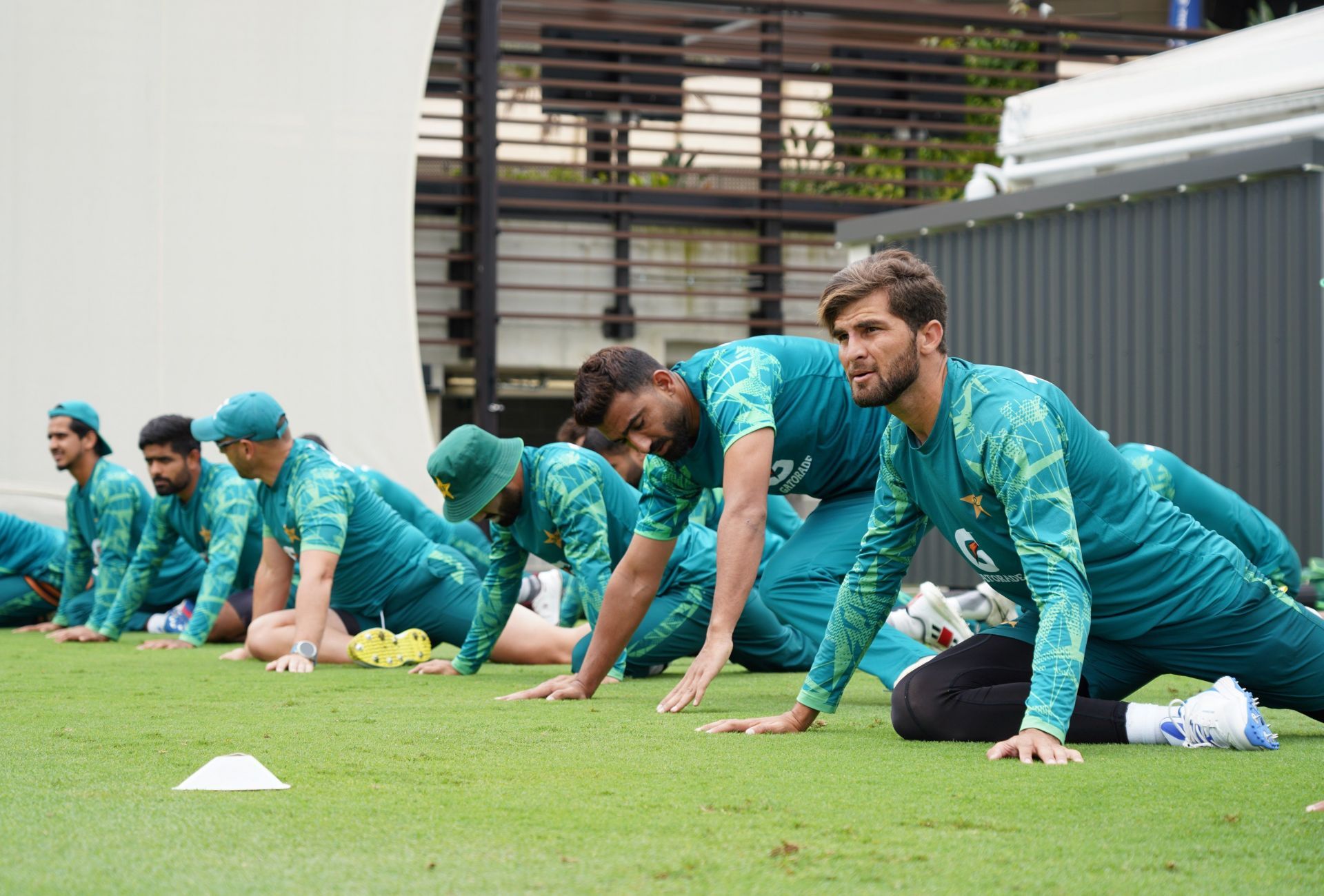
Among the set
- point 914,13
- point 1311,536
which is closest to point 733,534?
point 1311,536

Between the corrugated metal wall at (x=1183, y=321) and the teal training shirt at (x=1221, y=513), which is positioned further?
the corrugated metal wall at (x=1183, y=321)

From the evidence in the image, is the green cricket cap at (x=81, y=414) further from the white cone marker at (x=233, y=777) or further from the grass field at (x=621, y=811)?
the white cone marker at (x=233, y=777)

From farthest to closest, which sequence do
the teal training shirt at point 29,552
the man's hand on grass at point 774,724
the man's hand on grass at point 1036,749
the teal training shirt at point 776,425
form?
1. the teal training shirt at point 29,552
2. the teal training shirt at point 776,425
3. the man's hand on grass at point 774,724
4. the man's hand on grass at point 1036,749

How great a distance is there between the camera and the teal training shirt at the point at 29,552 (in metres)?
9.44

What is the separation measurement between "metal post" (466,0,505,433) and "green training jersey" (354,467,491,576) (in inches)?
229

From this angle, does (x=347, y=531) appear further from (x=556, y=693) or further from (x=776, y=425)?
(x=776, y=425)

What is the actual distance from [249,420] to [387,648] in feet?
3.44

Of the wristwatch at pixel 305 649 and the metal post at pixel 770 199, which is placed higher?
the metal post at pixel 770 199

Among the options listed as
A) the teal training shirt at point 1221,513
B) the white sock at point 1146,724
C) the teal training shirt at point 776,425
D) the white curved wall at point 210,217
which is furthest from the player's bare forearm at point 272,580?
the white curved wall at point 210,217

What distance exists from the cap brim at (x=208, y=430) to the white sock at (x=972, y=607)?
385 cm

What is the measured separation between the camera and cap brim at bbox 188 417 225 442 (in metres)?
5.93

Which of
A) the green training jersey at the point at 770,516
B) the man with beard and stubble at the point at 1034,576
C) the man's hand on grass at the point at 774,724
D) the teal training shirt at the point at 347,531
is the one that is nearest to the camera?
the man with beard and stubble at the point at 1034,576

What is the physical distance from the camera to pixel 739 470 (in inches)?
153

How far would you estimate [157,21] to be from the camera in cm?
1304
